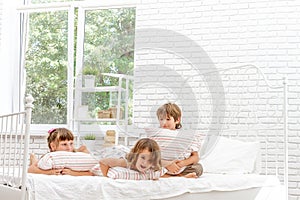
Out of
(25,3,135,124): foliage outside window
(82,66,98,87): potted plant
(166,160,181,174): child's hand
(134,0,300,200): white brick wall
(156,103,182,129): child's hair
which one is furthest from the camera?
(25,3,135,124): foliage outside window

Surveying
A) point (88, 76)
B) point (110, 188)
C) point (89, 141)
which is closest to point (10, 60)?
point (88, 76)

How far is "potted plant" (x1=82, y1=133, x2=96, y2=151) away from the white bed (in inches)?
22.3

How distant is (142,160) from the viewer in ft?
9.70

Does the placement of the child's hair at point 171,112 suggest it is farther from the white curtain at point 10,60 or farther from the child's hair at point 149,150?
the white curtain at point 10,60

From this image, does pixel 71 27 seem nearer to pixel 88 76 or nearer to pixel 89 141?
pixel 88 76

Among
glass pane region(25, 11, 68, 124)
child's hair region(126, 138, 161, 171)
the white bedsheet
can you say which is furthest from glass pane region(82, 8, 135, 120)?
the white bedsheet

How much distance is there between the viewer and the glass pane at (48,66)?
4.91 m

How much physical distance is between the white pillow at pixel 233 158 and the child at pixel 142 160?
65 centimetres

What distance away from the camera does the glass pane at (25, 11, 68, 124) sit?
491 centimetres

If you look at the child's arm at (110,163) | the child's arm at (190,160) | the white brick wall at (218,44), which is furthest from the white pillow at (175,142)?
the white brick wall at (218,44)

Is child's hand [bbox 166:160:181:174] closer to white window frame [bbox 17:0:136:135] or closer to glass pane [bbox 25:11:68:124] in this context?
white window frame [bbox 17:0:136:135]

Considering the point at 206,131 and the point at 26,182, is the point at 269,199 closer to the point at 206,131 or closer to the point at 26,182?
the point at 206,131

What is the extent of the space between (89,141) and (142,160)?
29.8 inches

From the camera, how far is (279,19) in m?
4.21
